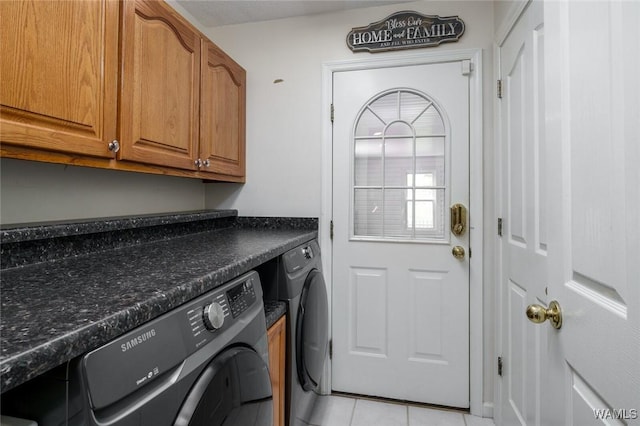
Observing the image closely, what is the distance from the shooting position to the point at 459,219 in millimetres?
1881

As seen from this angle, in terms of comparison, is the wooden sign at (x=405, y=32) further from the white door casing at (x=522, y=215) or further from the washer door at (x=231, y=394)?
the washer door at (x=231, y=394)

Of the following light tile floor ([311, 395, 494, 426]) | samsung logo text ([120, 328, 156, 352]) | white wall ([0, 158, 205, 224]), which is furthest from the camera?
light tile floor ([311, 395, 494, 426])

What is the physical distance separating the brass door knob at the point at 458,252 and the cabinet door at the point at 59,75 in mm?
1751

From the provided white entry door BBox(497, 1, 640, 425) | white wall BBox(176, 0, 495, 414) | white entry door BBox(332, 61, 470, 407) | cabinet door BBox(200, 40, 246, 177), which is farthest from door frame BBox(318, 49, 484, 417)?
cabinet door BBox(200, 40, 246, 177)

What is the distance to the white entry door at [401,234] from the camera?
1892 mm

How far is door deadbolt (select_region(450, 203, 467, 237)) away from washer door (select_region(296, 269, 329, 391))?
2.75ft

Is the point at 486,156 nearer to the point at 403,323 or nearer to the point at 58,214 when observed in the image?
the point at 403,323

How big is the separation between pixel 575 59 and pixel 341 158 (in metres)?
1.40

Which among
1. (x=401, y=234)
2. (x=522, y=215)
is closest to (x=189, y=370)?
(x=522, y=215)

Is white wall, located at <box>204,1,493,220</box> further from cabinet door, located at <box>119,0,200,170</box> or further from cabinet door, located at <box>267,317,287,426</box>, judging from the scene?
cabinet door, located at <box>267,317,287,426</box>

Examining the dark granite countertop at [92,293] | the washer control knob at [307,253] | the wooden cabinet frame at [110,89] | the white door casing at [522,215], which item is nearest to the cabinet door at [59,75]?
the wooden cabinet frame at [110,89]

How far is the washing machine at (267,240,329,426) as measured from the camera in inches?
52.8

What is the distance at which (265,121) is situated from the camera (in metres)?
2.18

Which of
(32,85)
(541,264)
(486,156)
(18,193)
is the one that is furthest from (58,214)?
(486,156)
